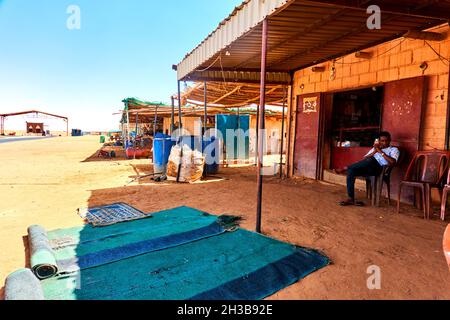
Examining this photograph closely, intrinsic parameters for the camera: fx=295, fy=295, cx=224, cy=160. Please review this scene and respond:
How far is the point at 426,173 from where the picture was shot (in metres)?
4.75

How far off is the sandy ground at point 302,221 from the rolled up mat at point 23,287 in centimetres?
36

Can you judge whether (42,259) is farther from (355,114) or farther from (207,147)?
(355,114)

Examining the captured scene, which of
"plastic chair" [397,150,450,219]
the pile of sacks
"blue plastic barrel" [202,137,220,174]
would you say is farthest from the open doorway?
the pile of sacks

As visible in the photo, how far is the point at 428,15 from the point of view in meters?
4.12

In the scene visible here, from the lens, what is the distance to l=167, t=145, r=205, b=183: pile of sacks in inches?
299

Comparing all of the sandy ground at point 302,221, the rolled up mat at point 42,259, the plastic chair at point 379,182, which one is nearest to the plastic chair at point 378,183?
the plastic chair at point 379,182

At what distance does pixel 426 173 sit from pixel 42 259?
211 inches

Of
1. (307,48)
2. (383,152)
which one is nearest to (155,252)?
(383,152)

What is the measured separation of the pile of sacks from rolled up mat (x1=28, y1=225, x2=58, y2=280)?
178 inches

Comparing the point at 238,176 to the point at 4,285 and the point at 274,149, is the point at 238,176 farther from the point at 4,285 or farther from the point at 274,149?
the point at 274,149

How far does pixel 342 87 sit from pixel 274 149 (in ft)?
31.7

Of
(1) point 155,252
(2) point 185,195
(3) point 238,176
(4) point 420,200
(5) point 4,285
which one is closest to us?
(5) point 4,285

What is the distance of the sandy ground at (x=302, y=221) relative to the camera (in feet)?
8.32

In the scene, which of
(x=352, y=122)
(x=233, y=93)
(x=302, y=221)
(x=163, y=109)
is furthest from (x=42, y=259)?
(x=163, y=109)
